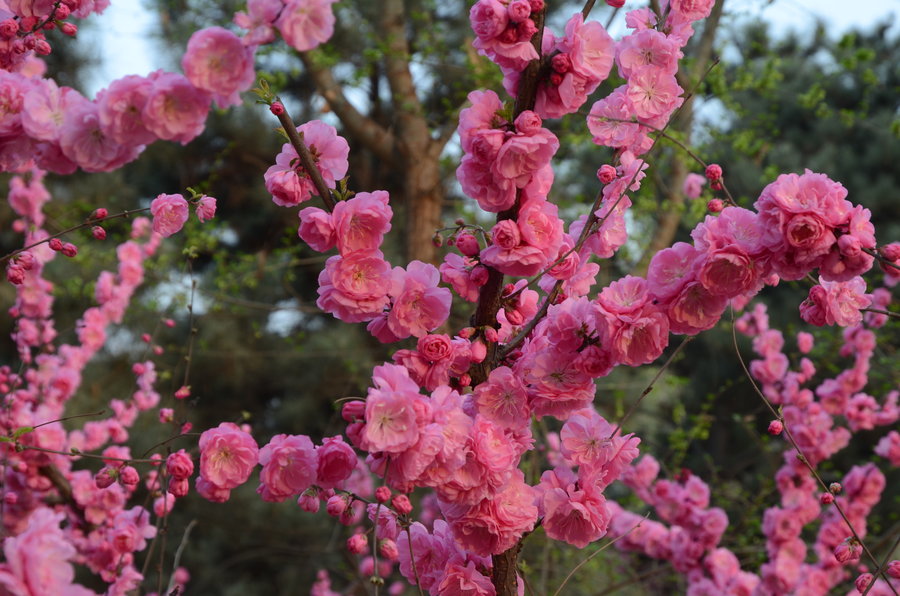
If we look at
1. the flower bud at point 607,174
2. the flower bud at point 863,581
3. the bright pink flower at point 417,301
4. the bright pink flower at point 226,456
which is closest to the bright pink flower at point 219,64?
the bright pink flower at point 417,301

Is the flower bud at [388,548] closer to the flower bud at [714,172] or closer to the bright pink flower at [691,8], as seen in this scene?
the flower bud at [714,172]

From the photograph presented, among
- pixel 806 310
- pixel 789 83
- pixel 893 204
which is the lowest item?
pixel 806 310

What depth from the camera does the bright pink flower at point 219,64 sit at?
3.05 ft

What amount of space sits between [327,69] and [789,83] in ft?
20.7

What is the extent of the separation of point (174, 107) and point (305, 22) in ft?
0.62

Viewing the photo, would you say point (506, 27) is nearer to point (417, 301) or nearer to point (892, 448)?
point (417, 301)

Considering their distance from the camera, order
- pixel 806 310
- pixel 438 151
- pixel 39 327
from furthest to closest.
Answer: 1. pixel 438 151
2. pixel 39 327
3. pixel 806 310

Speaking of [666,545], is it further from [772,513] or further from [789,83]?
[789,83]

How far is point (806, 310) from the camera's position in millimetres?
1271

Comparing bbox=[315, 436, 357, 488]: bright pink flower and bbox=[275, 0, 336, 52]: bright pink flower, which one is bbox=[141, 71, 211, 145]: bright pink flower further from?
bbox=[315, 436, 357, 488]: bright pink flower

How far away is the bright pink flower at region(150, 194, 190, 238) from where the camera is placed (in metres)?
1.31

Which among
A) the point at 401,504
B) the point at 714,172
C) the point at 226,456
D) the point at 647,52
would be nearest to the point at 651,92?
the point at 647,52

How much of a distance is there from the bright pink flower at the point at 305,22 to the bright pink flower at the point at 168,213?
476mm

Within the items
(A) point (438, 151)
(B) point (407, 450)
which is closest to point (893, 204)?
(A) point (438, 151)
